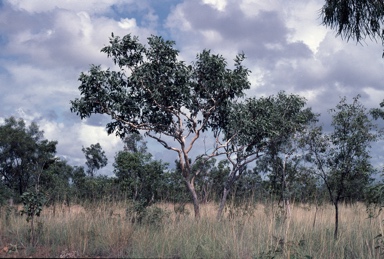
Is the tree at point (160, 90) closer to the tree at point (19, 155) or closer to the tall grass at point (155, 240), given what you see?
the tall grass at point (155, 240)

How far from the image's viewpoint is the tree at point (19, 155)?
27.4m

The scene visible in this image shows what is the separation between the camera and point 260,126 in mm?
15977

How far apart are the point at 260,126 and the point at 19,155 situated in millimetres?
18322

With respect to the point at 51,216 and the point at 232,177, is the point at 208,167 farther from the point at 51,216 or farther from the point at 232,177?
the point at 51,216

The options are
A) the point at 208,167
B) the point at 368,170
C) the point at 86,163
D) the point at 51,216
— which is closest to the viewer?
the point at 368,170

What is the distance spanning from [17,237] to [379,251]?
8.04 meters

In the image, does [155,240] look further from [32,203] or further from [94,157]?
[94,157]

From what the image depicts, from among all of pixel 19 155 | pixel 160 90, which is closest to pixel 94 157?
pixel 19 155

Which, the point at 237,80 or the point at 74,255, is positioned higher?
the point at 237,80

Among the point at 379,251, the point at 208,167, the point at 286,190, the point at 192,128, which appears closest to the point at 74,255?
the point at 379,251

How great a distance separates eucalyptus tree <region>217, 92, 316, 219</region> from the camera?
15969mm

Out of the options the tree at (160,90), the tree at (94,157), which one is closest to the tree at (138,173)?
the tree at (160,90)

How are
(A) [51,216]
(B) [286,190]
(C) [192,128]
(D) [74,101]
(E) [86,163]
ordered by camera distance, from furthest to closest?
(E) [86,163] → (B) [286,190] → (C) [192,128] → (D) [74,101] → (A) [51,216]

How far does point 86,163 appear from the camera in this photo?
36.2m
